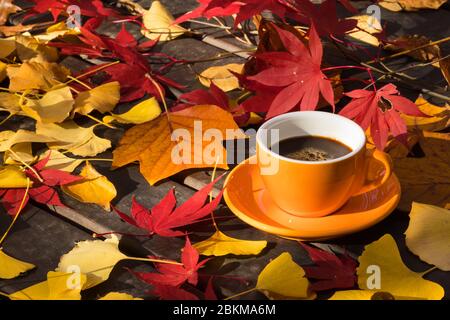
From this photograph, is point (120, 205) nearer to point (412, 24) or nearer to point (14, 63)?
point (14, 63)

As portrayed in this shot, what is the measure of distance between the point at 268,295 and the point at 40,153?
0.42 m

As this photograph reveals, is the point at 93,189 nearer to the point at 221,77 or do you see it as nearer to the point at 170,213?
the point at 170,213

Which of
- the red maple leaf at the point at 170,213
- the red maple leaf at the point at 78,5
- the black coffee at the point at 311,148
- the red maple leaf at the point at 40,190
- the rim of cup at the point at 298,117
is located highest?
the rim of cup at the point at 298,117

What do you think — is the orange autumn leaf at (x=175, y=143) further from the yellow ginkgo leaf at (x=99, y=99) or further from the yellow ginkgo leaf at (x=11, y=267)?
the yellow ginkgo leaf at (x=11, y=267)

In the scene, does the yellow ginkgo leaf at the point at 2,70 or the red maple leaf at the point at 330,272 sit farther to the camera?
the yellow ginkgo leaf at the point at 2,70

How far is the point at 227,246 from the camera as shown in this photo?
89 cm

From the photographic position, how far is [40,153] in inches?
42.4

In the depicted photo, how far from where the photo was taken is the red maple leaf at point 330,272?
0.83 m

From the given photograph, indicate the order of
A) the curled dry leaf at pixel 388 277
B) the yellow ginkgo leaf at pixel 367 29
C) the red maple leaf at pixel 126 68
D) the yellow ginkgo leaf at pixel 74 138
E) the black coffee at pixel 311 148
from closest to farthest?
1. the curled dry leaf at pixel 388 277
2. the black coffee at pixel 311 148
3. the yellow ginkgo leaf at pixel 74 138
4. the red maple leaf at pixel 126 68
5. the yellow ginkgo leaf at pixel 367 29

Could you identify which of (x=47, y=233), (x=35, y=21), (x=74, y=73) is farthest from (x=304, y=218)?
(x=35, y=21)

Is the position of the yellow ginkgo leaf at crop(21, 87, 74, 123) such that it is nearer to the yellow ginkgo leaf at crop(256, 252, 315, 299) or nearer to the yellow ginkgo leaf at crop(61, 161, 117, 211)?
the yellow ginkgo leaf at crop(61, 161, 117, 211)

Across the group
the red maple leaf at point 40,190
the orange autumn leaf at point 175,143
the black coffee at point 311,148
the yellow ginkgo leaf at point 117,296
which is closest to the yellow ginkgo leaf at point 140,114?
the orange autumn leaf at point 175,143

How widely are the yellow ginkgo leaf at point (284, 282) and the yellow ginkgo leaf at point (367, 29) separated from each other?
566 millimetres

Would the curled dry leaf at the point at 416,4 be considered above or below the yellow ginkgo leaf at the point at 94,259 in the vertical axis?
above
